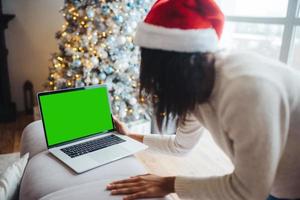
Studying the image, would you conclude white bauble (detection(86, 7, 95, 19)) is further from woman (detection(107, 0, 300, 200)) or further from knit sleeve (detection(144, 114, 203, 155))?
woman (detection(107, 0, 300, 200))

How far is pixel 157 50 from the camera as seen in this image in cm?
81

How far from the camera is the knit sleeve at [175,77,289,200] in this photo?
2.14 ft

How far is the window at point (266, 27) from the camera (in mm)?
2322

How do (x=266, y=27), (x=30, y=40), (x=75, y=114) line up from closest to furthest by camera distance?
(x=75, y=114)
(x=266, y=27)
(x=30, y=40)

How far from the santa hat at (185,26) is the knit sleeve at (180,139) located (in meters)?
0.32

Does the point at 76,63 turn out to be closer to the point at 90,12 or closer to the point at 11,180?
the point at 90,12

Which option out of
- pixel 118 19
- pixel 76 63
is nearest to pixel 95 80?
pixel 76 63

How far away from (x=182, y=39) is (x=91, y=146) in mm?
642

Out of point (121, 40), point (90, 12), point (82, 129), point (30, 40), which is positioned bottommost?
point (82, 129)

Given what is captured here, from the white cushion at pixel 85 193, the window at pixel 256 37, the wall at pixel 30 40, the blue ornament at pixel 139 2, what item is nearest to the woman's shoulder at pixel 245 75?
the white cushion at pixel 85 193

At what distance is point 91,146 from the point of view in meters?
1.19

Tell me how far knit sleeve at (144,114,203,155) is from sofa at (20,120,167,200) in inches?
4.5

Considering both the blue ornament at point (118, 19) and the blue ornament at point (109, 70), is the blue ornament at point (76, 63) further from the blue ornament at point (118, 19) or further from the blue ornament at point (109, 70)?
the blue ornament at point (118, 19)

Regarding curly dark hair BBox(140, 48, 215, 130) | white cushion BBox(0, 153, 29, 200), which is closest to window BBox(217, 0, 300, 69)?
curly dark hair BBox(140, 48, 215, 130)
